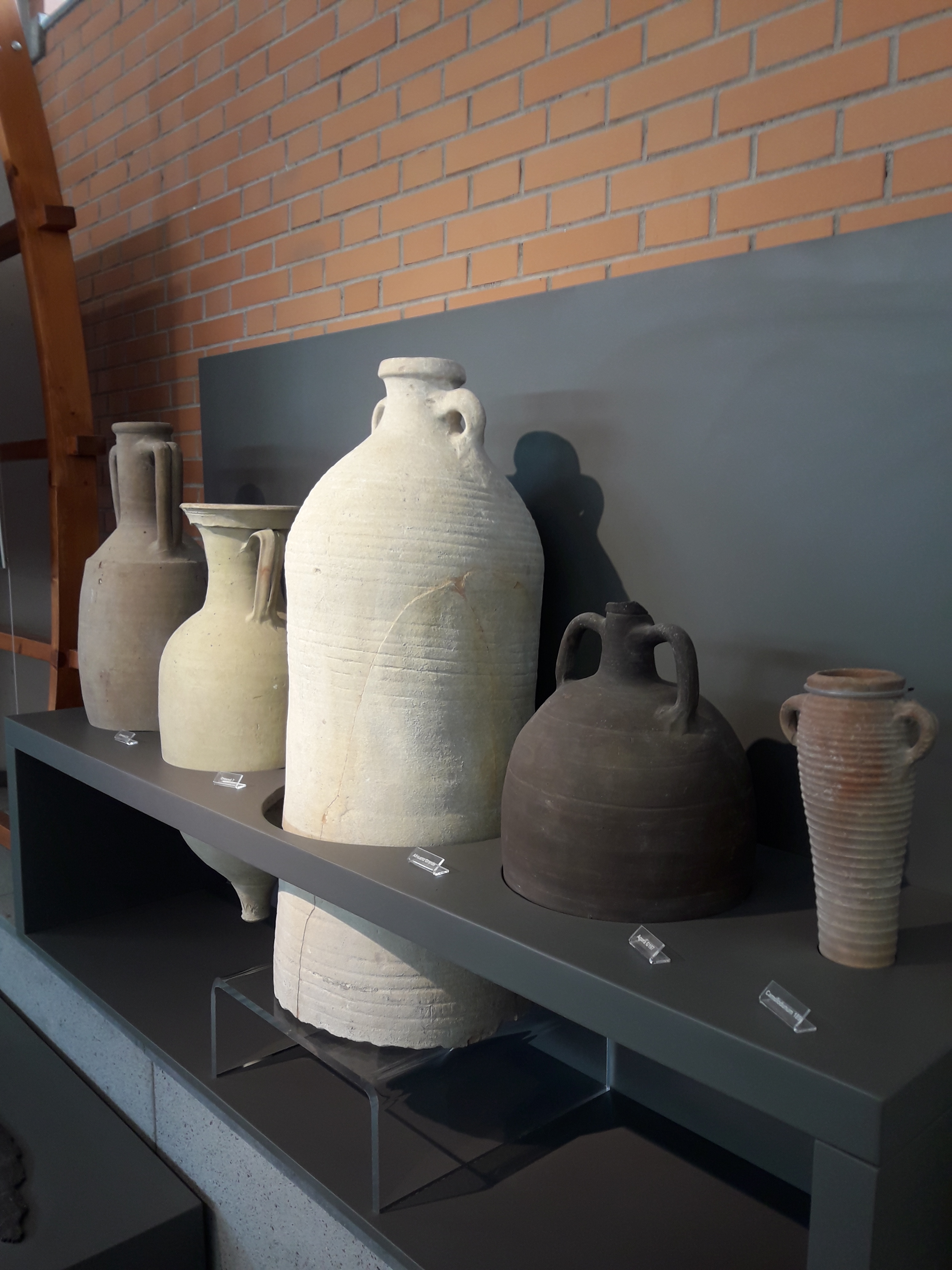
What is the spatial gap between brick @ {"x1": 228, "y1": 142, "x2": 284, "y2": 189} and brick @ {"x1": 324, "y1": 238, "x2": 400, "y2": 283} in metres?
0.31

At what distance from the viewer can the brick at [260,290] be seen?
2.12 metres

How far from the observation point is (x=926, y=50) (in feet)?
3.62

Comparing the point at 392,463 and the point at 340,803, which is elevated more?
the point at 392,463

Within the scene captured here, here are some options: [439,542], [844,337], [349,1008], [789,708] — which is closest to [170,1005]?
[349,1008]

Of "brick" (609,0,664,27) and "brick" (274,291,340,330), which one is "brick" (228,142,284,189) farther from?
"brick" (609,0,664,27)

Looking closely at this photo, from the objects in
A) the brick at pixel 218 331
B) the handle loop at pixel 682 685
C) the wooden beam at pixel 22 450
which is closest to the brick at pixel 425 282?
the brick at pixel 218 331

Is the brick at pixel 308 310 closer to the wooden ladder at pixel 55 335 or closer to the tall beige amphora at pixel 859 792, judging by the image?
the wooden ladder at pixel 55 335

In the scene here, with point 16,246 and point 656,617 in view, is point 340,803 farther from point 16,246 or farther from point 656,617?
point 16,246

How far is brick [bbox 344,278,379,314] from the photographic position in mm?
1877

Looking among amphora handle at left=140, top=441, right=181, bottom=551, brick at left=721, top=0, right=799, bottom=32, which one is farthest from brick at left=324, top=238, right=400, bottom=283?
brick at left=721, top=0, right=799, bottom=32

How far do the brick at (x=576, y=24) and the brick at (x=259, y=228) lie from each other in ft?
2.58

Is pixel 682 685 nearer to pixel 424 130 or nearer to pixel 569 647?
pixel 569 647

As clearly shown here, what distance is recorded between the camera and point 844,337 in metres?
1.13

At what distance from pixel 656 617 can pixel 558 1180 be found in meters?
0.79
